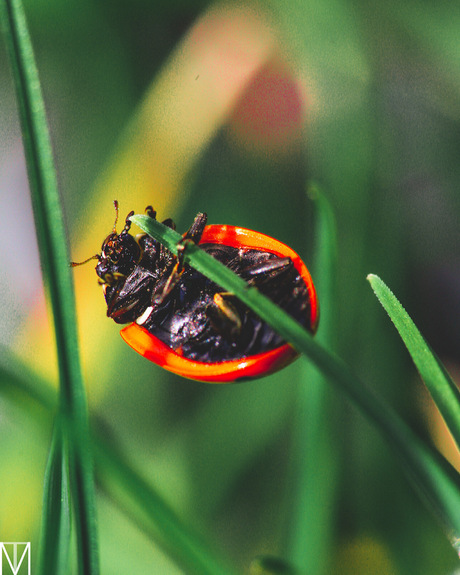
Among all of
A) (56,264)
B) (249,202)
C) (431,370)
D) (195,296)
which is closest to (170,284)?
(195,296)

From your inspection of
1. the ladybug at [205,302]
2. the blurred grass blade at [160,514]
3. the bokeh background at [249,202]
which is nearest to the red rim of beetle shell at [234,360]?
the ladybug at [205,302]

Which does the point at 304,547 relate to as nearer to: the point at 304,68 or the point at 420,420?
the point at 420,420

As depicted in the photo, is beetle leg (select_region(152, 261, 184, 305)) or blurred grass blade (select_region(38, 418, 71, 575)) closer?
blurred grass blade (select_region(38, 418, 71, 575))

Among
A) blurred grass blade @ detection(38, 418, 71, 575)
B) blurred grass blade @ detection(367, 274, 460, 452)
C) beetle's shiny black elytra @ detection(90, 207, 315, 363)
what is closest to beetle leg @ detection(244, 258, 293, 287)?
beetle's shiny black elytra @ detection(90, 207, 315, 363)

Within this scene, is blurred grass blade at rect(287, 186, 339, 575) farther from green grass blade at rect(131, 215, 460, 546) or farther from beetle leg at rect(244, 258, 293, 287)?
green grass blade at rect(131, 215, 460, 546)

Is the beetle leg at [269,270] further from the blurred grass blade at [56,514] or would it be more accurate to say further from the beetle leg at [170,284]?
the blurred grass blade at [56,514]

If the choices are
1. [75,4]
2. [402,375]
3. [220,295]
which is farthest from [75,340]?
[75,4]
